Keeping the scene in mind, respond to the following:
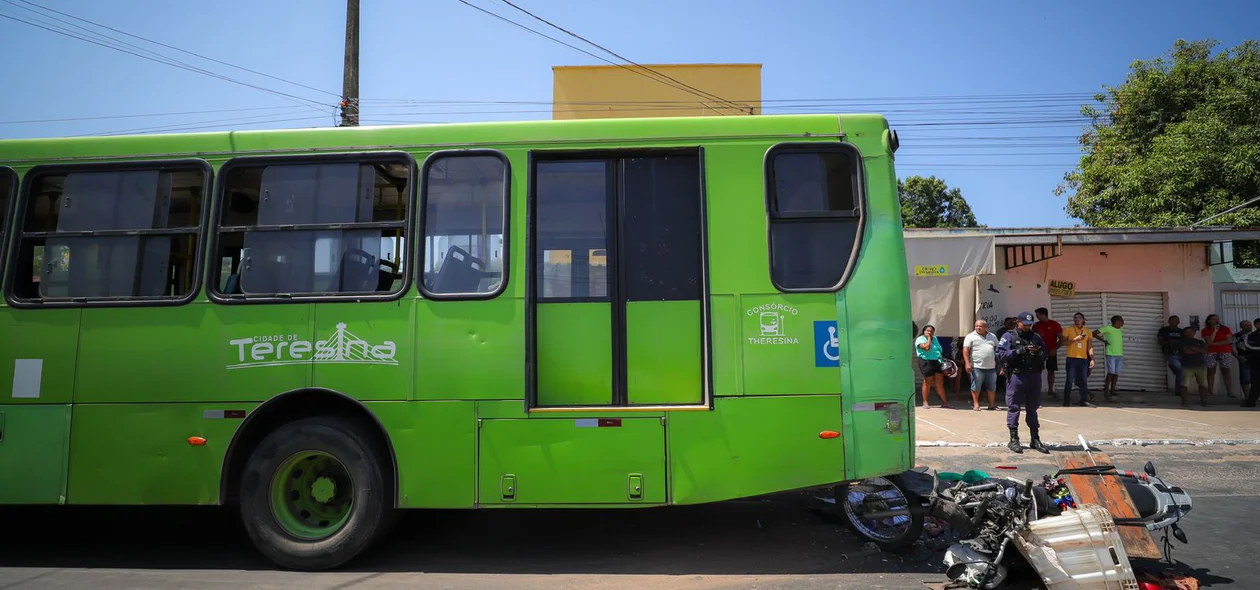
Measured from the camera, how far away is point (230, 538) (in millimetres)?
5680

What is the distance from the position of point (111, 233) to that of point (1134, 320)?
17610 mm

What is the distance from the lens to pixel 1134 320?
14.5m

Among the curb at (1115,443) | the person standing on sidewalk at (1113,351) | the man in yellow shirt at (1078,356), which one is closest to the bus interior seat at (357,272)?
the curb at (1115,443)

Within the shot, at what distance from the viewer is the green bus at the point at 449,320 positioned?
471cm

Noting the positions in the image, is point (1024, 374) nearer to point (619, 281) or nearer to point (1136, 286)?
point (619, 281)

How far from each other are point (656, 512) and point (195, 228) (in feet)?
14.8

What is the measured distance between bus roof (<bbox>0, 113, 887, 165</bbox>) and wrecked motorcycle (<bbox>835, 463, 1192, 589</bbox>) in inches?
106

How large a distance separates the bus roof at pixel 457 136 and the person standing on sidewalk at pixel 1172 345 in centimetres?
1261

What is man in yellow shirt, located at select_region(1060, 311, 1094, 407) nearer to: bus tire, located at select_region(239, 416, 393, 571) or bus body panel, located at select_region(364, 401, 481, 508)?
bus body panel, located at select_region(364, 401, 481, 508)

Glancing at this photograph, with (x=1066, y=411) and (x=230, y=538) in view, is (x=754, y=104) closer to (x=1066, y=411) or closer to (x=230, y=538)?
(x=1066, y=411)

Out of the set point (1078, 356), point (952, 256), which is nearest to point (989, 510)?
point (952, 256)

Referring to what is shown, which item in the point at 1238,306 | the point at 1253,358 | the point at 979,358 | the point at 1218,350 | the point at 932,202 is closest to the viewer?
the point at 979,358

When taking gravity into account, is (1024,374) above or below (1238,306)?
below

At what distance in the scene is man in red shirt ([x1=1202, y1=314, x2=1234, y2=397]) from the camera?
44.5 ft
